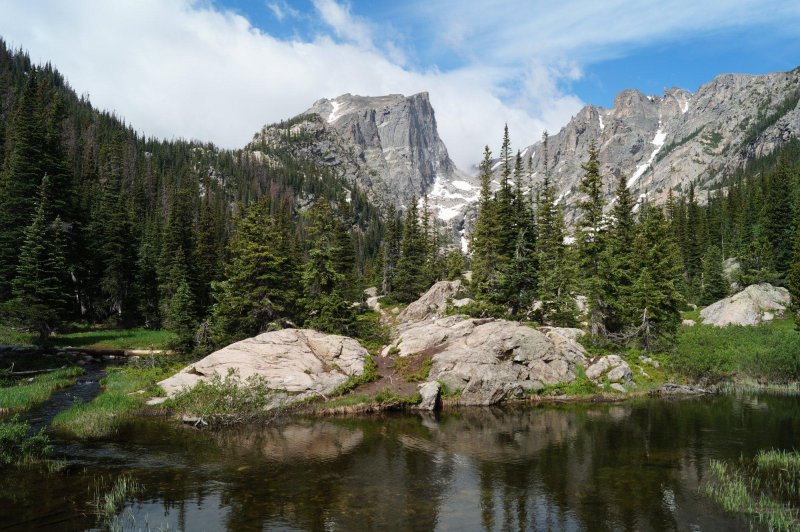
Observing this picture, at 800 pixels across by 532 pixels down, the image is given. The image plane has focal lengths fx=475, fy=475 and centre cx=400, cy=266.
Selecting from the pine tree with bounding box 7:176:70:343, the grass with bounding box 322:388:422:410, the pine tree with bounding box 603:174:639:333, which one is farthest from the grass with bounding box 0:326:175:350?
the pine tree with bounding box 603:174:639:333

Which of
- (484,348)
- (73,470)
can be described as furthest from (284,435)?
(484,348)

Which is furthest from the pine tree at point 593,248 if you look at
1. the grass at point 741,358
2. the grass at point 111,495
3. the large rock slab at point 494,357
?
the grass at point 111,495

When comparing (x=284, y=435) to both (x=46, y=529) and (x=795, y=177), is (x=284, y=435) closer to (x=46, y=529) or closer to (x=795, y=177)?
(x=46, y=529)

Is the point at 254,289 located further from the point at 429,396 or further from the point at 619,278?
the point at 619,278

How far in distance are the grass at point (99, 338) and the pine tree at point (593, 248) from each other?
1498 inches

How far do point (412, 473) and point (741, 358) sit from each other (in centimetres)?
3564

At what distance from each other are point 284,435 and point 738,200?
123 m

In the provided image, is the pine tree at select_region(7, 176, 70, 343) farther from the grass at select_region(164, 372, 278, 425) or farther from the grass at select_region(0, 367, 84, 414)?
the grass at select_region(164, 372, 278, 425)

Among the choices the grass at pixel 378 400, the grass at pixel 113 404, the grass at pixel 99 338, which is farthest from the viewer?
the grass at pixel 99 338

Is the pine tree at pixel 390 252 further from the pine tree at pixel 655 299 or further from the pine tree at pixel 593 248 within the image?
the pine tree at pixel 655 299

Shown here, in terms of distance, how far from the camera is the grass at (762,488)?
14.2 m

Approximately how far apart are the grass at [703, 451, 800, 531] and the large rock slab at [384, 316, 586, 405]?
14.5 meters

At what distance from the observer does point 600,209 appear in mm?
44594

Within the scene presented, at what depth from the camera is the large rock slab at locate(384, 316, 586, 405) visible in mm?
32219
